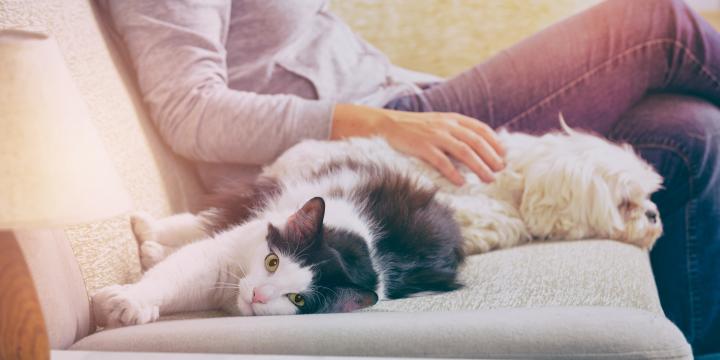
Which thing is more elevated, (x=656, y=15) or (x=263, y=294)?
(x=656, y=15)

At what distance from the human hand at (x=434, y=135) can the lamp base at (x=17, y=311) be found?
2.83ft

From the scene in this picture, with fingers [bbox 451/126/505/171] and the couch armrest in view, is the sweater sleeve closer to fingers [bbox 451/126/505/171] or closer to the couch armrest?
fingers [bbox 451/126/505/171]

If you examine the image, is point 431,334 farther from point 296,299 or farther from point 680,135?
point 680,135

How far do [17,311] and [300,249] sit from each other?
403 mm

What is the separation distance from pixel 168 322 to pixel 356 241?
0.30m

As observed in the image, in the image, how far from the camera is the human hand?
4.72ft

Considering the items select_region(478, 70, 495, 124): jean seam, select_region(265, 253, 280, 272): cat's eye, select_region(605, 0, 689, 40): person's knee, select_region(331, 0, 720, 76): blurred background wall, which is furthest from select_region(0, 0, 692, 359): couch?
select_region(331, 0, 720, 76): blurred background wall

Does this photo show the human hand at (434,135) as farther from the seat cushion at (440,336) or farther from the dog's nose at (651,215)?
the seat cushion at (440,336)

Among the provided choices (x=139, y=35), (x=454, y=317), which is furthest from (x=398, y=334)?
(x=139, y=35)

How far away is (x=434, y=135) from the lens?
1.44 m

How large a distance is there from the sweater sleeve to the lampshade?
75 cm

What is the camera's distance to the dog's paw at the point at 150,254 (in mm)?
1196

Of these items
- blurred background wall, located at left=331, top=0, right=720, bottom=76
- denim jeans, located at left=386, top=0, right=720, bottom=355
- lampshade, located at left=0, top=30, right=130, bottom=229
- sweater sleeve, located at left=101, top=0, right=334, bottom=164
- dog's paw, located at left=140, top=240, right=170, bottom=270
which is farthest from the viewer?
blurred background wall, located at left=331, top=0, right=720, bottom=76

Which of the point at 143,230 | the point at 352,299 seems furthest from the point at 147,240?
the point at 352,299
